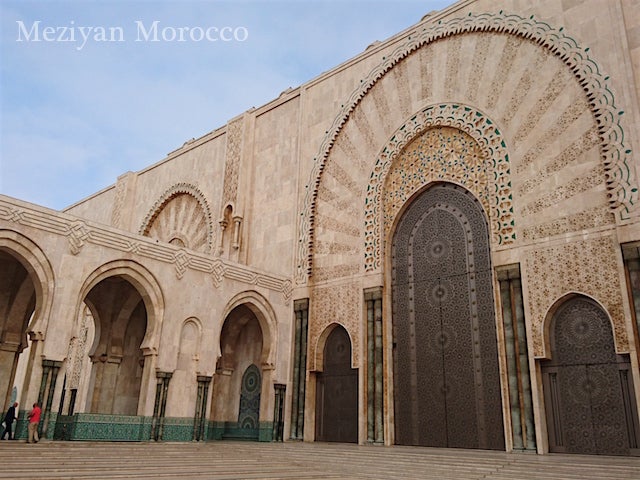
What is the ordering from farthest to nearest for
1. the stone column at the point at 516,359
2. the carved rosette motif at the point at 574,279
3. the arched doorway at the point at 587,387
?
the stone column at the point at 516,359 < the carved rosette motif at the point at 574,279 < the arched doorway at the point at 587,387

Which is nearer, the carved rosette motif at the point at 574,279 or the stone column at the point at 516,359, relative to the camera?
the carved rosette motif at the point at 574,279

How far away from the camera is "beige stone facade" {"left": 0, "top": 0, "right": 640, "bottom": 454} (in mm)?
6523

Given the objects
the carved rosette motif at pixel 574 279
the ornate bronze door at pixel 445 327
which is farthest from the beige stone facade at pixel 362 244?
the ornate bronze door at pixel 445 327

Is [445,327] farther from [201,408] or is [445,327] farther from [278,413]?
[201,408]

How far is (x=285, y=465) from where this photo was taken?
501 cm

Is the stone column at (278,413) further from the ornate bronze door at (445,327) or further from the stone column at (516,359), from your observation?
the stone column at (516,359)

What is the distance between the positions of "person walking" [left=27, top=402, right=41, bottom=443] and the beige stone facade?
0.22 metres

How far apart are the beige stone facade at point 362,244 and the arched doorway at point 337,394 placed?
78mm

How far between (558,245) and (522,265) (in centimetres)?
51

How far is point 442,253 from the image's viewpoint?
8070mm

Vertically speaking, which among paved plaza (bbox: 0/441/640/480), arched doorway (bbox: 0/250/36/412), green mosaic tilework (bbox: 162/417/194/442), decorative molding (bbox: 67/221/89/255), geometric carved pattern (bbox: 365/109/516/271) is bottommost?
paved plaza (bbox: 0/441/640/480)

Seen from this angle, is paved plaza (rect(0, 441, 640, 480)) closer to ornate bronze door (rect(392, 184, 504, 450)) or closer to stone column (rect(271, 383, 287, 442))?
ornate bronze door (rect(392, 184, 504, 450))

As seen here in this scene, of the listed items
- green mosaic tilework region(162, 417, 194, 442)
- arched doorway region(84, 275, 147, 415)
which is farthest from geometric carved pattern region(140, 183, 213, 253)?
green mosaic tilework region(162, 417, 194, 442)

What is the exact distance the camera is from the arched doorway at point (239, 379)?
9617mm
